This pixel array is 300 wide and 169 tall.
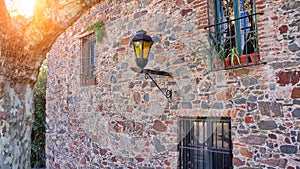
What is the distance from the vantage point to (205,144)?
4473 mm

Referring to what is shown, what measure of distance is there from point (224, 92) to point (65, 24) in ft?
7.99

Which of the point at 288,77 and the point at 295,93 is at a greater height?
the point at 288,77

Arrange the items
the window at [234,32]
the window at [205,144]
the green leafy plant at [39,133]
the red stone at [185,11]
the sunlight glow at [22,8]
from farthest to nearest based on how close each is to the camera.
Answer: the green leafy plant at [39,133]
the red stone at [185,11]
the window at [205,144]
the window at [234,32]
the sunlight glow at [22,8]

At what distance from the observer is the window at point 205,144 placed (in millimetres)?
4238

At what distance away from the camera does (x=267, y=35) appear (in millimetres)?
3771

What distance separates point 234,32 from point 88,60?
3.97 metres

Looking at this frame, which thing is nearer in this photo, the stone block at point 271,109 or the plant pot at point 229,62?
the stone block at point 271,109

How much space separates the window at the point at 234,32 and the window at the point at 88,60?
10.9ft

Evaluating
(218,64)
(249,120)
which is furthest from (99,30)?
(249,120)

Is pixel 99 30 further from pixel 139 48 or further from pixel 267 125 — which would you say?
pixel 267 125

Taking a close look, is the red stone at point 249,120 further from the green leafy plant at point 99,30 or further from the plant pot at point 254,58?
the green leafy plant at point 99,30

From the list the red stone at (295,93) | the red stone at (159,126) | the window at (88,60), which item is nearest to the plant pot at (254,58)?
the red stone at (295,93)

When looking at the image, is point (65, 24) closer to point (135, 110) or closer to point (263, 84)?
point (263, 84)

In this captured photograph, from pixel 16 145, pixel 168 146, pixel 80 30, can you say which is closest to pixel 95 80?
pixel 80 30
